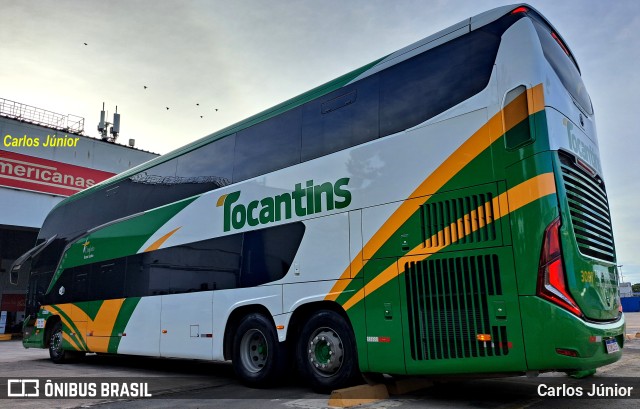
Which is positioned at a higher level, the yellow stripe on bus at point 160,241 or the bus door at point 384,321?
the yellow stripe on bus at point 160,241

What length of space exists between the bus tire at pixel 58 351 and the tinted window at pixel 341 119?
30.3 feet

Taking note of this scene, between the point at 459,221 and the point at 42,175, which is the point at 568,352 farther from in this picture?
the point at 42,175

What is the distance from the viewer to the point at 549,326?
4.57 m

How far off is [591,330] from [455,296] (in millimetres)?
1267

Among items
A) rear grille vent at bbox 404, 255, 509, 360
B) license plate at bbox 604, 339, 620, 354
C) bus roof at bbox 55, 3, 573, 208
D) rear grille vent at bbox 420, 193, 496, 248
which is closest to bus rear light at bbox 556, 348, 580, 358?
rear grille vent at bbox 404, 255, 509, 360

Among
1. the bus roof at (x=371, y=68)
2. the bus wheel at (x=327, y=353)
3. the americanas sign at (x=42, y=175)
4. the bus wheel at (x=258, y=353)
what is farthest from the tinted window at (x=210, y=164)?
the americanas sign at (x=42, y=175)

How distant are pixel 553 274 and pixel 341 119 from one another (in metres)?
3.43

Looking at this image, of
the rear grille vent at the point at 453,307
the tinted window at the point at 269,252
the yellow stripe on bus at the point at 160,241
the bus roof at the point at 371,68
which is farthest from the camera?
A: the yellow stripe on bus at the point at 160,241

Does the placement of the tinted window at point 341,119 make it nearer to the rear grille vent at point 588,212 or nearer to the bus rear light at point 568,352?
the rear grille vent at point 588,212

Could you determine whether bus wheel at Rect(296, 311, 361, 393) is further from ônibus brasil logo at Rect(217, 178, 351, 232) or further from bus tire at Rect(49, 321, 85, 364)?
bus tire at Rect(49, 321, 85, 364)

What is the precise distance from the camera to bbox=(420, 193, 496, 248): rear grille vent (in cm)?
511

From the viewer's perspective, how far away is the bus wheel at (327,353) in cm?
609

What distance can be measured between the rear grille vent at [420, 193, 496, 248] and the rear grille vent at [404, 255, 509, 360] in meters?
0.21

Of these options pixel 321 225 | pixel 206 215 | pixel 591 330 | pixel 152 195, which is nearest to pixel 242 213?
pixel 206 215
